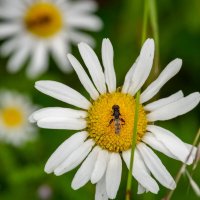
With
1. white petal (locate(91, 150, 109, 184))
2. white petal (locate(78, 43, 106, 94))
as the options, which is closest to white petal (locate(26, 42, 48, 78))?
white petal (locate(78, 43, 106, 94))

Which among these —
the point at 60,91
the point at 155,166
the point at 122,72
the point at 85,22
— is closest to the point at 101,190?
the point at 155,166

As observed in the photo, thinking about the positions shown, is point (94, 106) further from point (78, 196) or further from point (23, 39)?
point (23, 39)

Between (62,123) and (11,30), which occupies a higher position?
(11,30)

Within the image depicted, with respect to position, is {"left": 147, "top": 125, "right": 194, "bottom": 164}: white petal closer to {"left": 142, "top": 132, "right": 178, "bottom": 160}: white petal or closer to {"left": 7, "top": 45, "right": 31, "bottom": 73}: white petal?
{"left": 142, "top": 132, "right": 178, "bottom": 160}: white petal

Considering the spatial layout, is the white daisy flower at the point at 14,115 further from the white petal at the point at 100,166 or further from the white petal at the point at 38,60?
the white petal at the point at 100,166

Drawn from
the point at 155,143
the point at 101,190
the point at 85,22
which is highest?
the point at 85,22

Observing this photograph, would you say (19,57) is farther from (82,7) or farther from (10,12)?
(82,7)
